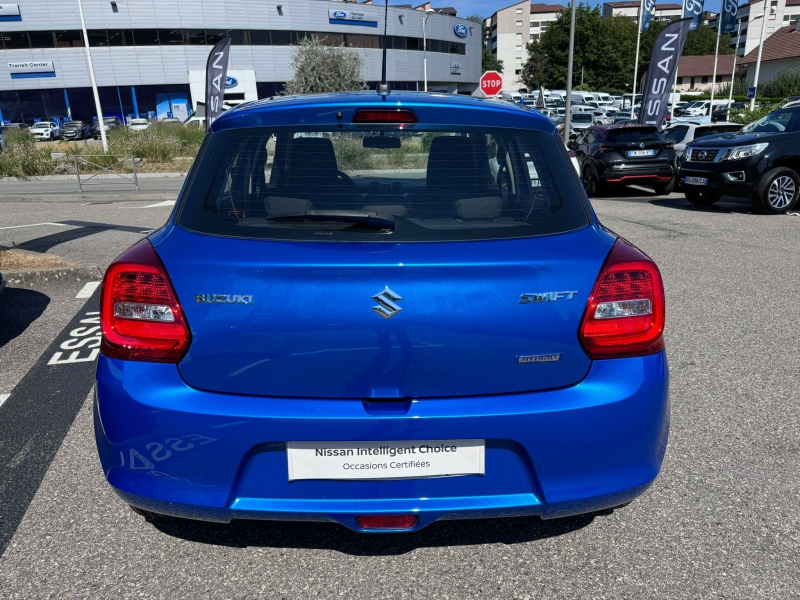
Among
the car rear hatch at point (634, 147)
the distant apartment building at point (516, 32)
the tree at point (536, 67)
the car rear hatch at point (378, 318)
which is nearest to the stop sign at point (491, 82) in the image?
the car rear hatch at point (634, 147)

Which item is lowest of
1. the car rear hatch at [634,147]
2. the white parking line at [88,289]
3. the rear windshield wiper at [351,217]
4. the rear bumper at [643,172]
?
the rear bumper at [643,172]

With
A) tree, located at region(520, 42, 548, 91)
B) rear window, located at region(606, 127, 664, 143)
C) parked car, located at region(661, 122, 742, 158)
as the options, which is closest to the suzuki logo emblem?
rear window, located at region(606, 127, 664, 143)

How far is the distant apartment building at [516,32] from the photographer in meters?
118

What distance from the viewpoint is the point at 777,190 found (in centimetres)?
1078

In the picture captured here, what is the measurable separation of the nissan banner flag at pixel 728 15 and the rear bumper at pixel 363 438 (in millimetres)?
41899

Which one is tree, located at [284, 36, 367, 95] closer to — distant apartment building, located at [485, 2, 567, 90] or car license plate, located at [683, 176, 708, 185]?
car license plate, located at [683, 176, 708, 185]

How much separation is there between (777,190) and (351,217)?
10855mm

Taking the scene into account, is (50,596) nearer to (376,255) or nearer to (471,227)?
(376,255)

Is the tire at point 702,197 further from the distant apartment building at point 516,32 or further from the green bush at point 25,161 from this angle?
the distant apartment building at point 516,32

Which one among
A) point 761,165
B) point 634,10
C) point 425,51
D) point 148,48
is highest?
point 634,10

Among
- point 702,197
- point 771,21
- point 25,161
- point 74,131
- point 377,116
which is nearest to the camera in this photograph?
point 377,116

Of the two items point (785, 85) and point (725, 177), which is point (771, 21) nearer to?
point (785, 85)

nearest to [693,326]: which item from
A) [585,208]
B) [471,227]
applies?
[585,208]

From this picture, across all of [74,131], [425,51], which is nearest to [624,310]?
[74,131]
